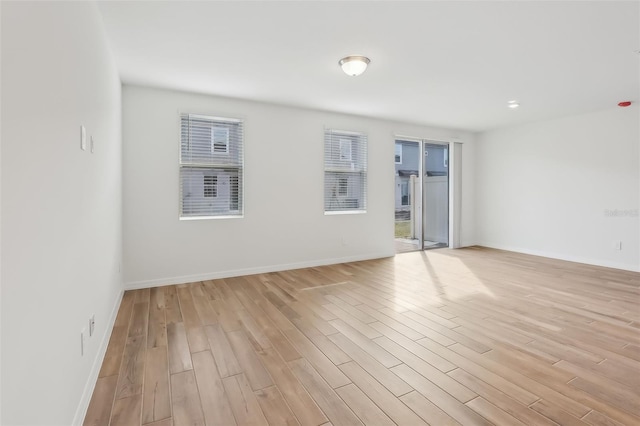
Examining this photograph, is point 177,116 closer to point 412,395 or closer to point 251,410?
point 251,410

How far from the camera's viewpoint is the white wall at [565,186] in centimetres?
479

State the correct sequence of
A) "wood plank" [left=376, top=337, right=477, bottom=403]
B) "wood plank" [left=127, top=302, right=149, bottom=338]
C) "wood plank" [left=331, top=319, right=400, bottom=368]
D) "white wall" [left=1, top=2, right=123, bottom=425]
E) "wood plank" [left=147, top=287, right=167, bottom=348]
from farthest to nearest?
1. "wood plank" [left=127, top=302, right=149, bottom=338]
2. "wood plank" [left=147, top=287, right=167, bottom=348]
3. "wood plank" [left=331, top=319, right=400, bottom=368]
4. "wood plank" [left=376, top=337, right=477, bottom=403]
5. "white wall" [left=1, top=2, right=123, bottom=425]

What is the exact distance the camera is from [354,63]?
301 cm

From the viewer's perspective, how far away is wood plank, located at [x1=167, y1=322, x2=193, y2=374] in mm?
2123

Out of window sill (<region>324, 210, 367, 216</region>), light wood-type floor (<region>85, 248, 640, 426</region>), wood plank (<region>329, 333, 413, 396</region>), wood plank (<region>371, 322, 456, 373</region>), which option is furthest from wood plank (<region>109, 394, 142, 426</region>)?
window sill (<region>324, 210, 367, 216</region>)

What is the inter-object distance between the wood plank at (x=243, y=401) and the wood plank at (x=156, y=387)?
1.07 feet

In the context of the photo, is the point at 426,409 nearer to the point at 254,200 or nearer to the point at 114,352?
the point at 114,352

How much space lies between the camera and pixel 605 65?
3.22 meters

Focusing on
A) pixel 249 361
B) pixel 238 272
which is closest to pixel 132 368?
pixel 249 361

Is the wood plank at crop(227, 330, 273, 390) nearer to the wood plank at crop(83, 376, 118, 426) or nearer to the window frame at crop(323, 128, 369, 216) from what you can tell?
the wood plank at crop(83, 376, 118, 426)

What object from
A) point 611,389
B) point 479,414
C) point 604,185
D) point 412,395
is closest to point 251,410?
point 412,395

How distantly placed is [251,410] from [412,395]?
2.92 ft

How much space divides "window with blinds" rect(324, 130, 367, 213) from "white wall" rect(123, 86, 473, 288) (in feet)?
0.44

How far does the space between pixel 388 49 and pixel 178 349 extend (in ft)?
9.86
